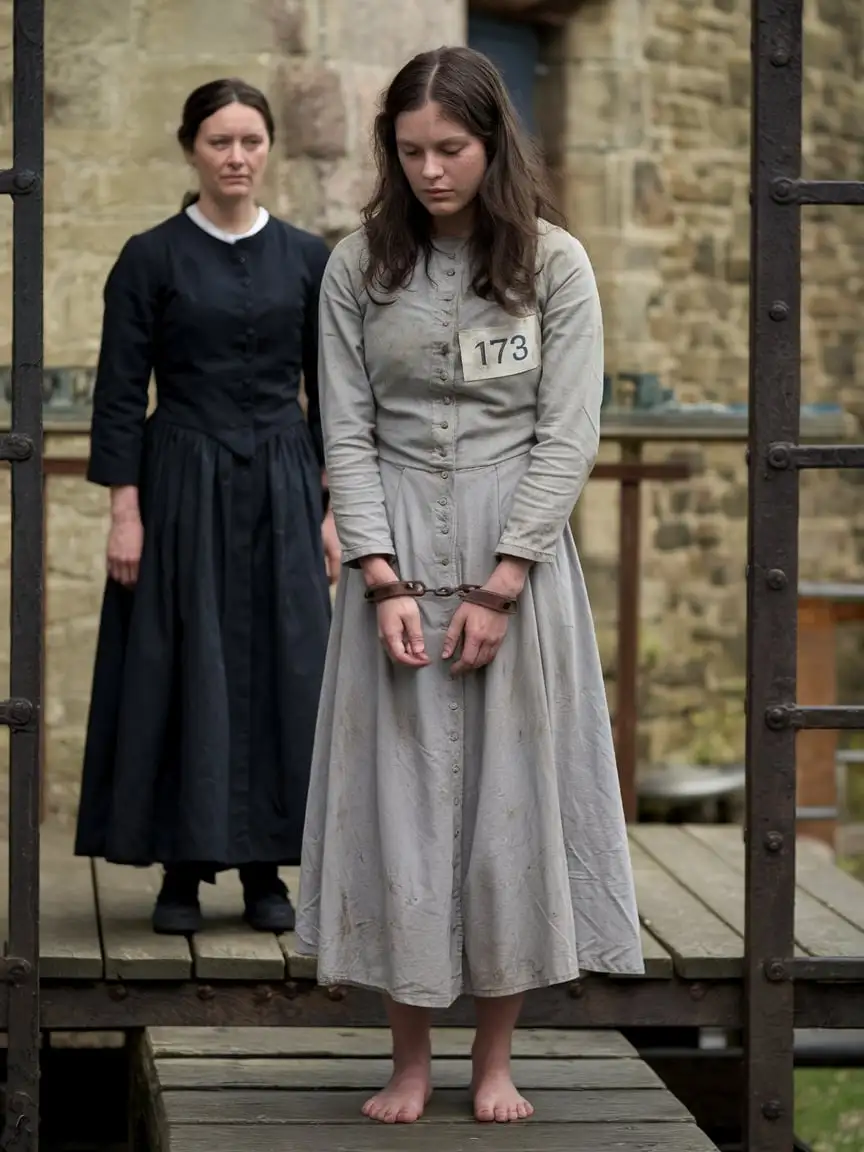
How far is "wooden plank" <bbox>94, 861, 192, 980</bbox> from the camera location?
421 centimetres

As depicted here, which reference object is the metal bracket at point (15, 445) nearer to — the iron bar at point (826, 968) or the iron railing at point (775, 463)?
the iron railing at point (775, 463)

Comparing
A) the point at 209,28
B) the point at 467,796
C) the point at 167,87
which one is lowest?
the point at 467,796

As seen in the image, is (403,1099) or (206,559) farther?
(206,559)

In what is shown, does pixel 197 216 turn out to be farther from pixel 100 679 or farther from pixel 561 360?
pixel 561 360

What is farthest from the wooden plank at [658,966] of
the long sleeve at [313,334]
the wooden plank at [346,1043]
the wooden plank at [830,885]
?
the long sleeve at [313,334]

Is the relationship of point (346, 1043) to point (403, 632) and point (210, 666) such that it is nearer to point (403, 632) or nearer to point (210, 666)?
point (210, 666)

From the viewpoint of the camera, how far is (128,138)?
23.4 ft

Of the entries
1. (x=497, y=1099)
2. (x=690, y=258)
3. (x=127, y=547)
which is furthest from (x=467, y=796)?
(x=690, y=258)

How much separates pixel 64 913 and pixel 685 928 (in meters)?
1.26

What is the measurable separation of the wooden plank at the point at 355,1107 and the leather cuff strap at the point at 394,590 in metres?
0.87

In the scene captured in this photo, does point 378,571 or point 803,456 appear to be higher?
point 803,456

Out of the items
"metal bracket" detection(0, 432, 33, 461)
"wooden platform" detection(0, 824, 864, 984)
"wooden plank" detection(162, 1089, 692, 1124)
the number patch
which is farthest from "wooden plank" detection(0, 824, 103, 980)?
the number patch

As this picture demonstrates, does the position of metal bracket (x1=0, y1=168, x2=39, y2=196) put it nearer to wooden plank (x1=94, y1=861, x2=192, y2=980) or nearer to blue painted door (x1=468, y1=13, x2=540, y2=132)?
wooden plank (x1=94, y1=861, x2=192, y2=980)

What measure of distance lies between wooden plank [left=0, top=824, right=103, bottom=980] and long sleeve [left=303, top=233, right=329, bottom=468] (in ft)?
3.45
